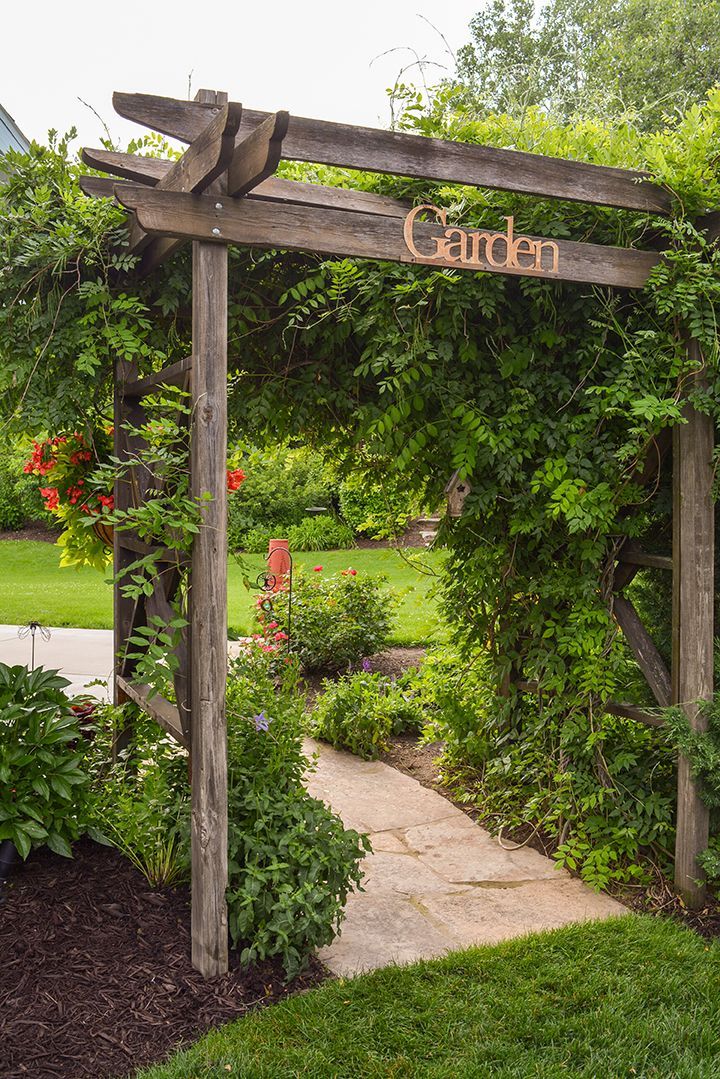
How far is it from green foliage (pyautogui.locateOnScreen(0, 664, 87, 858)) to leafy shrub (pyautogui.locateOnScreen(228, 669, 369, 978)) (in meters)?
0.60

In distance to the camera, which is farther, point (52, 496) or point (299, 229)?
point (52, 496)

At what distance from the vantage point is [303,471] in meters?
14.0

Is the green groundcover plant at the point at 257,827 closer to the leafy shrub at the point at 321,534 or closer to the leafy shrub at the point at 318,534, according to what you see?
the leafy shrub at the point at 318,534

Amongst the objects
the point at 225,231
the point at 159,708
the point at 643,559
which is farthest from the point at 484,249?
the point at 159,708

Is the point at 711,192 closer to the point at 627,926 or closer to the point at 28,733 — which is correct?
the point at 627,926

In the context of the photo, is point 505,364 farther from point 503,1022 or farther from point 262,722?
point 503,1022

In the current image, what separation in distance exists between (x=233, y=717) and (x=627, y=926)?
1656 millimetres

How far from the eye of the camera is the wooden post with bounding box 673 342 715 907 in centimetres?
363

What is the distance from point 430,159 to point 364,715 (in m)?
3.59

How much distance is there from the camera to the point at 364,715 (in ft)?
18.7

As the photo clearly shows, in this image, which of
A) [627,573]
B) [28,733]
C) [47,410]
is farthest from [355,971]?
[47,410]

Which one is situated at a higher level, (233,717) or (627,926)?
(233,717)

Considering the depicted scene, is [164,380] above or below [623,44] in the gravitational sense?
below

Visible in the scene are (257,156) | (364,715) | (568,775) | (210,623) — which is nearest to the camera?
(257,156)
